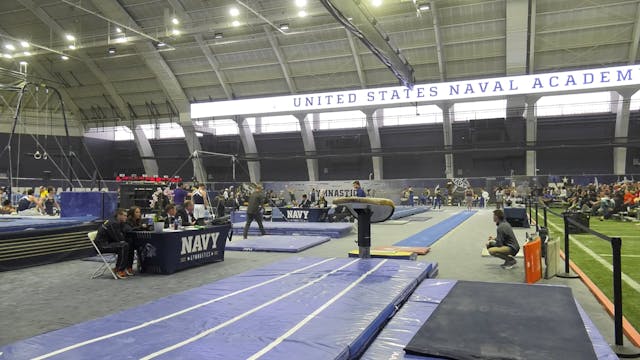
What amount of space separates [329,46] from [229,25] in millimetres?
6856

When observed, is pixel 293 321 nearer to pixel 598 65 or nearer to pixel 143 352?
pixel 143 352

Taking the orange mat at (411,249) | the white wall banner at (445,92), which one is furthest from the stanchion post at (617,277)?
the white wall banner at (445,92)

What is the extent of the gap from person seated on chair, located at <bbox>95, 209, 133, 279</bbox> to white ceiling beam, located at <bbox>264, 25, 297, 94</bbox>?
60.9 feet

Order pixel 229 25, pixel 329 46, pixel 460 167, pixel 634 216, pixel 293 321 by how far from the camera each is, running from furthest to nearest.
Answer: pixel 460 167 < pixel 329 46 < pixel 229 25 < pixel 634 216 < pixel 293 321

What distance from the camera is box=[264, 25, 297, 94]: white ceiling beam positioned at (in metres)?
23.6

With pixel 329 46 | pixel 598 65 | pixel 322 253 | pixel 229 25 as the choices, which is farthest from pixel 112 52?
pixel 598 65

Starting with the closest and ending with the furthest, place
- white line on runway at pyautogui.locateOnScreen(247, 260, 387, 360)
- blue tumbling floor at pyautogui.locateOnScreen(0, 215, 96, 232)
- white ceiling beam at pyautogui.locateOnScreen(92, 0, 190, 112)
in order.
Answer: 1. white line on runway at pyautogui.locateOnScreen(247, 260, 387, 360)
2. blue tumbling floor at pyautogui.locateOnScreen(0, 215, 96, 232)
3. white ceiling beam at pyautogui.locateOnScreen(92, 0, 190, 112)

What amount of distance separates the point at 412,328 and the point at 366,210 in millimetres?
2839

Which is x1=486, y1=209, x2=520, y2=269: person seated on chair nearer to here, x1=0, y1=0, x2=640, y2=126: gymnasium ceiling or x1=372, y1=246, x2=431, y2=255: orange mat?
x1=372, y1=246, x2=431, y2=255: orange mat

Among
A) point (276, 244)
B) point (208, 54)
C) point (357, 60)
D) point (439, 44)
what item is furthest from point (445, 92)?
point (208, 54)

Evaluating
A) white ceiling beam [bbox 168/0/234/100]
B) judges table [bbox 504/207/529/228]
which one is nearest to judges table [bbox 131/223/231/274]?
judges table [bbox 504/207/529/228]

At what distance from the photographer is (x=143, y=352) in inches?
119

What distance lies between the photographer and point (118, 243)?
646cm

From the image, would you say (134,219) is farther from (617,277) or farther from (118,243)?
(617,277)
